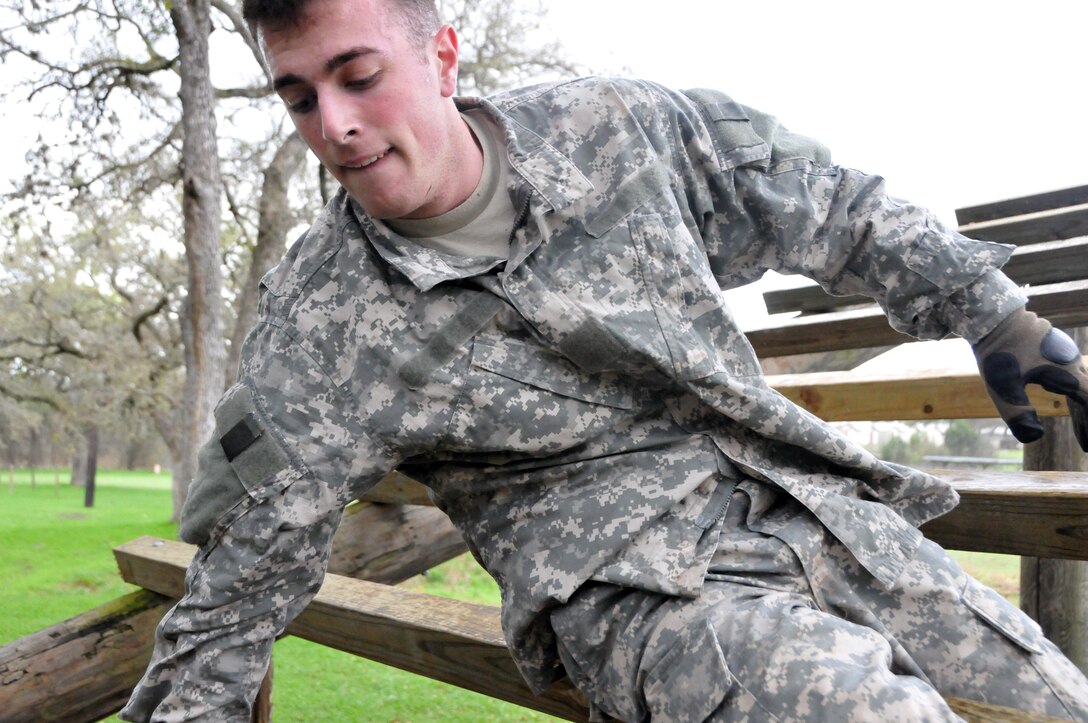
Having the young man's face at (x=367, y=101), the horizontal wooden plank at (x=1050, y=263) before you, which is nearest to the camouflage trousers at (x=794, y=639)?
the young man's face at (x=367, y=101)

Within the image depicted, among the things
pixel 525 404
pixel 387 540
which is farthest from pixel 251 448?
pixel 387 540

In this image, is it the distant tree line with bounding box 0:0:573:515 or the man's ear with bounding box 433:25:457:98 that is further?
the distant tree line with bounding box 0:0:573:515

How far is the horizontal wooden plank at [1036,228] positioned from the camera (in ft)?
11.0

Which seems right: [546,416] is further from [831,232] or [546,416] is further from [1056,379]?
[1056,379]

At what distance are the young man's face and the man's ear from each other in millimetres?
58

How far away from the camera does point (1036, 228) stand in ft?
11.3

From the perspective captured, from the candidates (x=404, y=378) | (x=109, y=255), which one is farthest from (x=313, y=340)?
(x=109, y=255)

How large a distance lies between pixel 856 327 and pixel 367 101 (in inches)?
85.2

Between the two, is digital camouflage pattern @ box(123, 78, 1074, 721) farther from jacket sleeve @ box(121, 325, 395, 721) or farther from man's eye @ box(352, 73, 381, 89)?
man's eye @ box(352, 73, 381, 89)

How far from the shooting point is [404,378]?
4.85 feet

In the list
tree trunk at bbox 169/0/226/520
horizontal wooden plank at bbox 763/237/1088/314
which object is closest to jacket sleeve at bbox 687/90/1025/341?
horizontal wooden plank at bbox 763/237/1088/314

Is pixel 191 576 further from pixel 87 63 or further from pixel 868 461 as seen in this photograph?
pixel 87 63

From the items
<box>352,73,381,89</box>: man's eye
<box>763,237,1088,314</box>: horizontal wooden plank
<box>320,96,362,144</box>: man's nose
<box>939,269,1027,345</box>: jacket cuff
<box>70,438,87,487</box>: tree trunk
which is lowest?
<box>70,438,87,487</box>: tree trunk

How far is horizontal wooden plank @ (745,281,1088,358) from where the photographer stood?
2.74 metres
